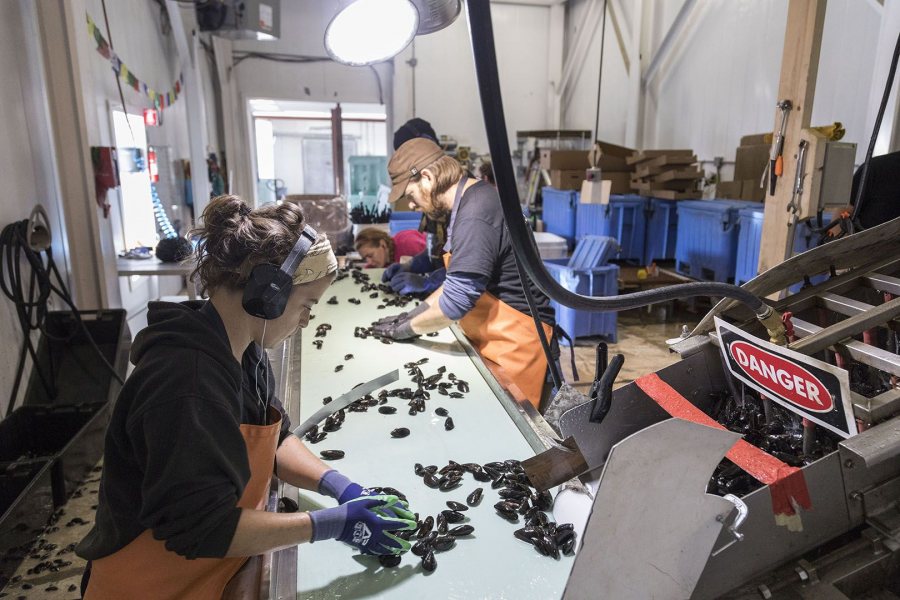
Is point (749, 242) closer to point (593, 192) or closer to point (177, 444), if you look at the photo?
point (593, 192)

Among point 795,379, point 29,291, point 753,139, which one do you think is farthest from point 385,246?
point 795,379

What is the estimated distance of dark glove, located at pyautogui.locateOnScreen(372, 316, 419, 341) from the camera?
2.70m

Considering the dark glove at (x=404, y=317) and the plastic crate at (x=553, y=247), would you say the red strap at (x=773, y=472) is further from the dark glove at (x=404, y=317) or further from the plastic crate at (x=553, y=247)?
the plastic crate at (x=553, y=247)

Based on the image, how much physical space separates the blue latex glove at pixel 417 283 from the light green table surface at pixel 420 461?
683mm

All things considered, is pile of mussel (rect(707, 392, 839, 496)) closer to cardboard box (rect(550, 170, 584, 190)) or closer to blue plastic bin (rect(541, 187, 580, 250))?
blue plastic bin (rect(541, 187, 580, 250))

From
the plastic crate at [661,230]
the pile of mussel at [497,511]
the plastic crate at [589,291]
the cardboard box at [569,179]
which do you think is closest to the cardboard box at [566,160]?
the cardboard box at [569,179]

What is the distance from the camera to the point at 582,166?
7473 mm

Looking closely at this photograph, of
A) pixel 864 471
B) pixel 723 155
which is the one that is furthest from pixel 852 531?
pixel 723 155

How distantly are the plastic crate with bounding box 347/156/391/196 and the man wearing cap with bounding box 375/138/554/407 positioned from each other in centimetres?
800

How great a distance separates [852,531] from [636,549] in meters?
0.46

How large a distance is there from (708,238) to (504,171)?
5430 mm

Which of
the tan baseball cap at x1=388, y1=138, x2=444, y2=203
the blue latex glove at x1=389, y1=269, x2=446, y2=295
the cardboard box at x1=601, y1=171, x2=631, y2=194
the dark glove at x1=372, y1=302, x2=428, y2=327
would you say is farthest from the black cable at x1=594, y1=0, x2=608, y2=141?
the dark glove at x1=372, y1=302, x2=428, y2=327

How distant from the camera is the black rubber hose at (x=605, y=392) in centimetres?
122

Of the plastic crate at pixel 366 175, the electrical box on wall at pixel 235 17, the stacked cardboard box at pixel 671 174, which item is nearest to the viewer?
the electrical box on wall at pixel 235 17
